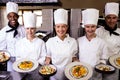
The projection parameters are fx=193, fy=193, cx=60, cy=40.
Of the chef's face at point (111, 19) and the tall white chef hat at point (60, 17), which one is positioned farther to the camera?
the chef's face at point (111, 19)

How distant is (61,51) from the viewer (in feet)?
6.00

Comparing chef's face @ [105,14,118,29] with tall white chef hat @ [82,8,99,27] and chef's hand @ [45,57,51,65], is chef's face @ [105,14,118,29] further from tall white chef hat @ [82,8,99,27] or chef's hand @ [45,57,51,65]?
chef's hand @ [45,57,51,65]

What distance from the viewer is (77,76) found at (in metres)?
1.53

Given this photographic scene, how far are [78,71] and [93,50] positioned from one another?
0.35 m

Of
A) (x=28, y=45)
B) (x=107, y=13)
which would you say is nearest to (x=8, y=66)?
(x=28, y=45)

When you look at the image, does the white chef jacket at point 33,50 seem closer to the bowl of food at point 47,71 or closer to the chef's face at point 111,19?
the bowl of food at point 47,71

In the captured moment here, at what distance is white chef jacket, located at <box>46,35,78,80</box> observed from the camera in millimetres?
1824

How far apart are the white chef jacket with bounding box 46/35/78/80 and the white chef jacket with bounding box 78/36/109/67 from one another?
0.26 feet

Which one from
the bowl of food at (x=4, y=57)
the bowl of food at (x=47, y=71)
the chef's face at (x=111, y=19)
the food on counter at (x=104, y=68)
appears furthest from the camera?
the chef's face at (x=111, y=19)

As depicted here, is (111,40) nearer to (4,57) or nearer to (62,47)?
(62,47)

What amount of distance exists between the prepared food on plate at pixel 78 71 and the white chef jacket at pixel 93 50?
254mm

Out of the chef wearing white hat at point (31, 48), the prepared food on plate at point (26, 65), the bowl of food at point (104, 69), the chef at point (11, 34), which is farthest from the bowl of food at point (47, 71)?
the chef at point (11, 34)

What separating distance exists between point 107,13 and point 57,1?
2.71m

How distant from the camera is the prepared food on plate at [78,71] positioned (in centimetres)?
154
